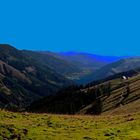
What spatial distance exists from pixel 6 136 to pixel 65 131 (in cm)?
756

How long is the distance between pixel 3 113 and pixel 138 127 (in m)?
18.4

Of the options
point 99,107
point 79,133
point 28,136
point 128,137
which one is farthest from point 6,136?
point 99,107

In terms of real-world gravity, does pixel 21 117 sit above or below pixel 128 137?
above

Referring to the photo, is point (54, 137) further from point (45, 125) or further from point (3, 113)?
point (3, 113)

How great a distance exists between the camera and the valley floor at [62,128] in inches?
1661

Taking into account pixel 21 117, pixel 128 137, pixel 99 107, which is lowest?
pixel 128 137

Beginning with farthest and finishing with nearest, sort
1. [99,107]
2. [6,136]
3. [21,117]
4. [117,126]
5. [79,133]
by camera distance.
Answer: [99,107], [21,117], [117,126], [79,133], [6,136]

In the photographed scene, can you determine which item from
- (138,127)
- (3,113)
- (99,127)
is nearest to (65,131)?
(99,127)

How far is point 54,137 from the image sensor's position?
42406 millimetres

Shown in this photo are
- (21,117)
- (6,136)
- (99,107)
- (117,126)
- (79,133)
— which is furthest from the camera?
(99,107)

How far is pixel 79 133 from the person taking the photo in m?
44.9

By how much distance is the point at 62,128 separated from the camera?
158 ft

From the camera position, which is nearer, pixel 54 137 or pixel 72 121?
pixel 54 137

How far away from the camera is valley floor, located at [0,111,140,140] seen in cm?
4219
